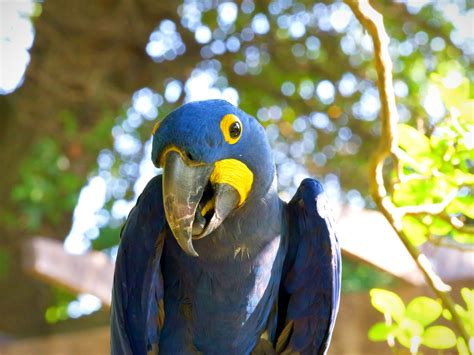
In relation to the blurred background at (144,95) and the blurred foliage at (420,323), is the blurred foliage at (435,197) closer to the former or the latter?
the blurred foliage at (420,323)

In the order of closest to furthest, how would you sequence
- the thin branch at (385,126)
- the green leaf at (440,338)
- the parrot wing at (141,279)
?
the thin branch at (385,126), the green leaf at (440,338), the parrot wing at (141,279)

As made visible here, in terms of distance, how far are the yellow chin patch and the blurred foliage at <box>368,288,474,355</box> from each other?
0.35m

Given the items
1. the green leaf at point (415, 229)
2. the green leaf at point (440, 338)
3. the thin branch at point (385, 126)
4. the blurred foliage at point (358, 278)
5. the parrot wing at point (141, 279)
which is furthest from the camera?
the blurred foliage at point (358, 278)

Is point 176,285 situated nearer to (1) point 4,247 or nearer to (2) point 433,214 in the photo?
(2) point 433,214

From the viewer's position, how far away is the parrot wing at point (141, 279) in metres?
1.76

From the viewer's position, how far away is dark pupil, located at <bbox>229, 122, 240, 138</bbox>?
4.97ft

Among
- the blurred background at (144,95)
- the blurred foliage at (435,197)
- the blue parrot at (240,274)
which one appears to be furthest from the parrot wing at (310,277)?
the blurred background at (144,95)

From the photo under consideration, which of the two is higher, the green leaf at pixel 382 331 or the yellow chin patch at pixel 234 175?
the yellow chin patch at pixel 234 175

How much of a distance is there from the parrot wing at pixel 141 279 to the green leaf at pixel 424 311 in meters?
0.56

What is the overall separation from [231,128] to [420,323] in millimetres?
538

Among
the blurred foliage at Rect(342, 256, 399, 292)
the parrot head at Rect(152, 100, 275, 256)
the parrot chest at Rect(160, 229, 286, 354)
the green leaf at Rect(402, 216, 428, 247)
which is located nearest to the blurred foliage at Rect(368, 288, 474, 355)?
the green leaf at Rect(402, 216, 428, 247)

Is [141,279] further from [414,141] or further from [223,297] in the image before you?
[414,141]

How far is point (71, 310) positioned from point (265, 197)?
10.1 ft

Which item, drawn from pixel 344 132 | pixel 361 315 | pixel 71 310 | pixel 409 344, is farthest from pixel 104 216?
pixel 409 344
